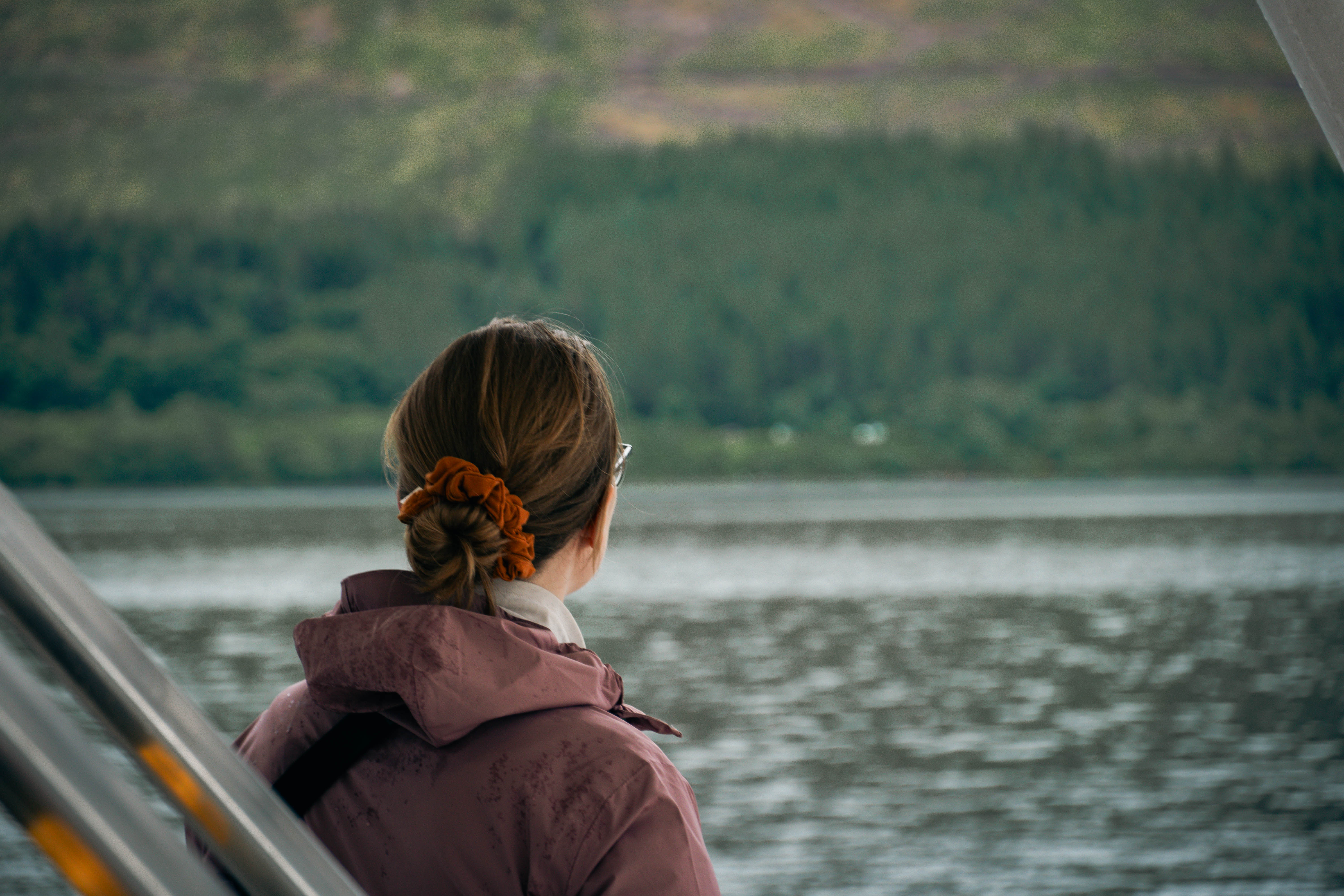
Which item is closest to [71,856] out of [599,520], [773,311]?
[599,520]

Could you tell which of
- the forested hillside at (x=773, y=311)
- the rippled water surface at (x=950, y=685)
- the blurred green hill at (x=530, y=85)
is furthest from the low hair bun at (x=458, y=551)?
the blurred green hill at (x=530, y=85)

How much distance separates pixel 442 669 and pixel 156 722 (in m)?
0.49

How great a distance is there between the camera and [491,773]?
1.19m

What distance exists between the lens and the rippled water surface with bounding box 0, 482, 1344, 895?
38.2ft

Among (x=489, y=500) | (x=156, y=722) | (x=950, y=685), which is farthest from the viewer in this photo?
(x=950, y=685)

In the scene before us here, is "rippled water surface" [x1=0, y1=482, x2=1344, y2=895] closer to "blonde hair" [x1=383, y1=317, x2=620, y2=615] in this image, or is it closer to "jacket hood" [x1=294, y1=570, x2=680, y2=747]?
"blonde hair" [x1=383, y1=317, x2=620, y2=615]

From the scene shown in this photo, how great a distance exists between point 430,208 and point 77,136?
46.8 m

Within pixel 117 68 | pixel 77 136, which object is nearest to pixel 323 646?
pixel 77 136

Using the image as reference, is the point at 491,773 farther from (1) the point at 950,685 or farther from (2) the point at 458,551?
(1) the point at 950,685

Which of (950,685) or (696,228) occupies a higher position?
(950,685)

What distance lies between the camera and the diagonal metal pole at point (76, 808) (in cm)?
50

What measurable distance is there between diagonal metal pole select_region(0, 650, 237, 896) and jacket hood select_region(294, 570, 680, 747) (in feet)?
2.07

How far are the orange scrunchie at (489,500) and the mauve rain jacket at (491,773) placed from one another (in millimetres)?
109

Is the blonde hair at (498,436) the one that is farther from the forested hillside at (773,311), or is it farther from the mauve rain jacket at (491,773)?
the forested hillside at (773,311)
